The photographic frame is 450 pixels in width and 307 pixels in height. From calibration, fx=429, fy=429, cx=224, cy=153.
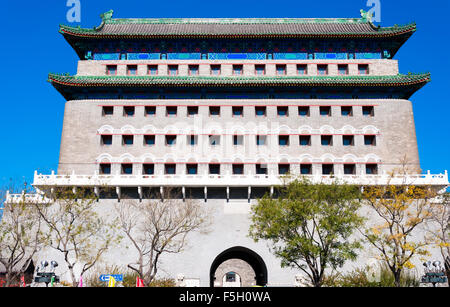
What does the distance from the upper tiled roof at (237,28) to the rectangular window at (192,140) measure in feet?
36.1

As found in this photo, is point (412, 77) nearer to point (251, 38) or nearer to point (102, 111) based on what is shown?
point (251, 38)

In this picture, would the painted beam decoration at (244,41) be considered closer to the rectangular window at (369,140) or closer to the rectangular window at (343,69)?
the rectangular window at (343,69)

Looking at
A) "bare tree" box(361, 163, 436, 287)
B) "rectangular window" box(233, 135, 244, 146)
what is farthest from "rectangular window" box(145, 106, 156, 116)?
"bare tree" box(361, 163, 436, 287)

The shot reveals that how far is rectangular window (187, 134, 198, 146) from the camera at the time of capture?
42.0 m

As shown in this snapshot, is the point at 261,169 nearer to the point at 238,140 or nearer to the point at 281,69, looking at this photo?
the point at 238,140

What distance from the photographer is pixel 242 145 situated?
4181 centimetres

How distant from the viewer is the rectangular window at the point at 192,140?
42.0 metres

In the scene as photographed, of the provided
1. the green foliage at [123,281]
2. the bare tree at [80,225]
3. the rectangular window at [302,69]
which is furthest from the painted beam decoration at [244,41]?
the green foliage at [123,281]

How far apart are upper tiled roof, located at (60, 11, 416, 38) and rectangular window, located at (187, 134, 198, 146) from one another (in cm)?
1101

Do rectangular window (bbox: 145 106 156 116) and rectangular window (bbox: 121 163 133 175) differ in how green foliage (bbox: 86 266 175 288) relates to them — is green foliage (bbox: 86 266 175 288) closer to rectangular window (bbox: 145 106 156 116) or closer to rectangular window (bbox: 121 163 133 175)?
rectangular window (bbox: 121 163 133 175)

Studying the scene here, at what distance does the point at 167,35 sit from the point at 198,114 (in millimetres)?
9432

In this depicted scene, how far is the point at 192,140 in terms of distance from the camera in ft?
139

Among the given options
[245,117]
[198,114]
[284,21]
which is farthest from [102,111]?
[284,21]

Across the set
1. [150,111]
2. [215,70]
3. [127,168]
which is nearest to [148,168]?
[127,168]
